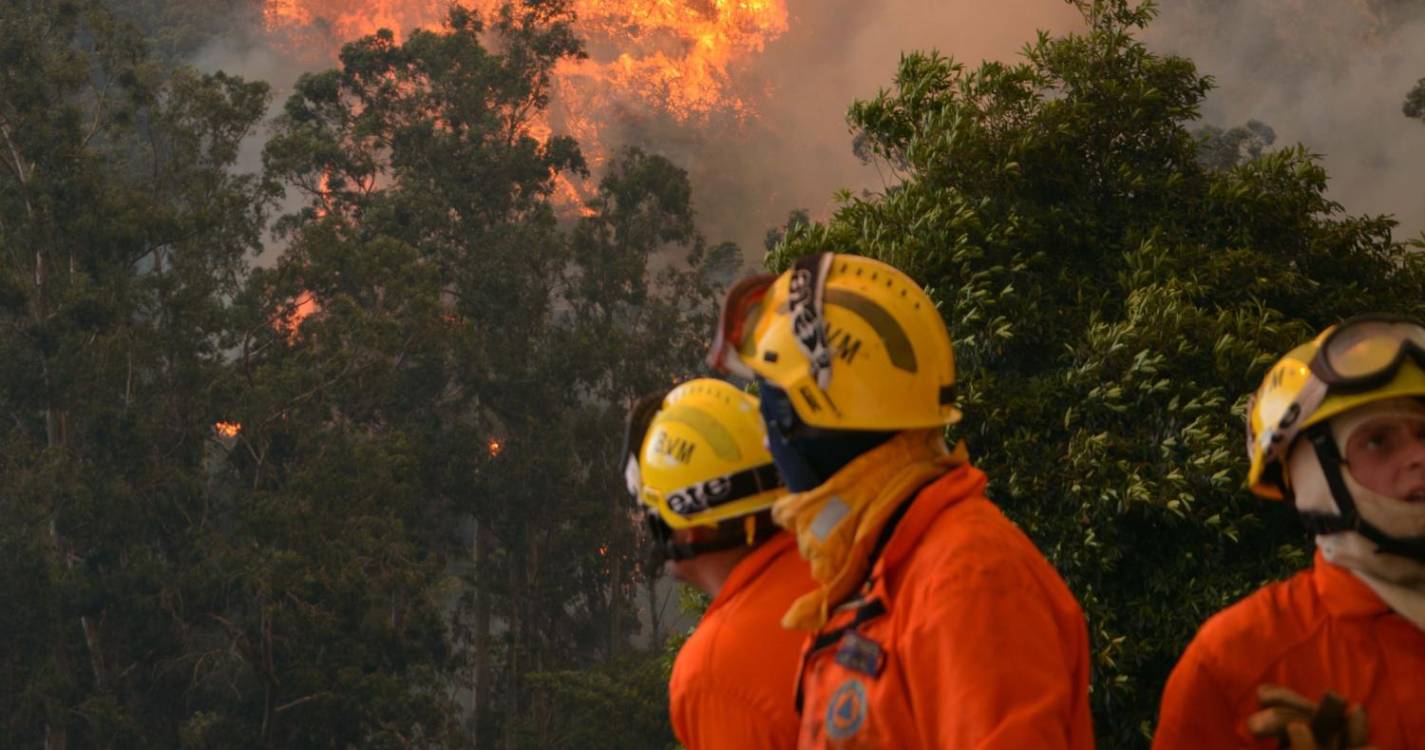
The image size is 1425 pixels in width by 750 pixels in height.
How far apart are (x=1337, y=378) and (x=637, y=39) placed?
55.4 metres

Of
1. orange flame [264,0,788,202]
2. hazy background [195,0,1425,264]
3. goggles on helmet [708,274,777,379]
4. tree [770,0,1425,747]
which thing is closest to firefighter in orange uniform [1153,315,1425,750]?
goggles on helmet [708,274,777,379]

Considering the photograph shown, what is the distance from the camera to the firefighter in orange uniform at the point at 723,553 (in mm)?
2535

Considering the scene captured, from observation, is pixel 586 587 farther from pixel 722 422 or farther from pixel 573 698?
pixel 722 422

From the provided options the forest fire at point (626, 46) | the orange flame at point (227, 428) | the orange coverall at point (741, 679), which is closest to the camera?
the orange coverall at point (741, 679)

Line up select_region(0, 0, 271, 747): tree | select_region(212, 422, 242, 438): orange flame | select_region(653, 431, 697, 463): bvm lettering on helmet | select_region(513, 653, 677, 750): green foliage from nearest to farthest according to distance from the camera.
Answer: select_region(653, 431, 697, 463): bvm lettering on helmet < select_region(0, 0, 271, 747): tree < select_region(513, 653, 677, 750): green foliage < select_region(212, 422, 242, 438): orange flame

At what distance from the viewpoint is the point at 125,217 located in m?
25.2

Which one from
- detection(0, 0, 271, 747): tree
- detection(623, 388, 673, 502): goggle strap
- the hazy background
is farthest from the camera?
the hazy background

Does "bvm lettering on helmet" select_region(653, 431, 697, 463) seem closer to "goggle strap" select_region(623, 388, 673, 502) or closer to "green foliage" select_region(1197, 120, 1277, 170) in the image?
"goggle strap" select_region(623, 388, 673, 502)

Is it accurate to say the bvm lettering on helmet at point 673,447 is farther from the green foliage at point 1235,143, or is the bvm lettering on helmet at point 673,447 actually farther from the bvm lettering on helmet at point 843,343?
the green foliage at point 1235,143

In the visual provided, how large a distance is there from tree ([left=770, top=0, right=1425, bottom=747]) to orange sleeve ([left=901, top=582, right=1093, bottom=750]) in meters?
5.34

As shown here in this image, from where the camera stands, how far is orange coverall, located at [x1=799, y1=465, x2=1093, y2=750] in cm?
191

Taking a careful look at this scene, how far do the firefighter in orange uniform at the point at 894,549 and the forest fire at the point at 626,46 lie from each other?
5308 cm

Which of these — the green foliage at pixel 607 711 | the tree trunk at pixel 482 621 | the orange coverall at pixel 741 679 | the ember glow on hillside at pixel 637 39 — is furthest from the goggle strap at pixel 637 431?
the ember glow on hillside at pixel 637 39

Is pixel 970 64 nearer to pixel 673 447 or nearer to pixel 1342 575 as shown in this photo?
pixel 673 447
